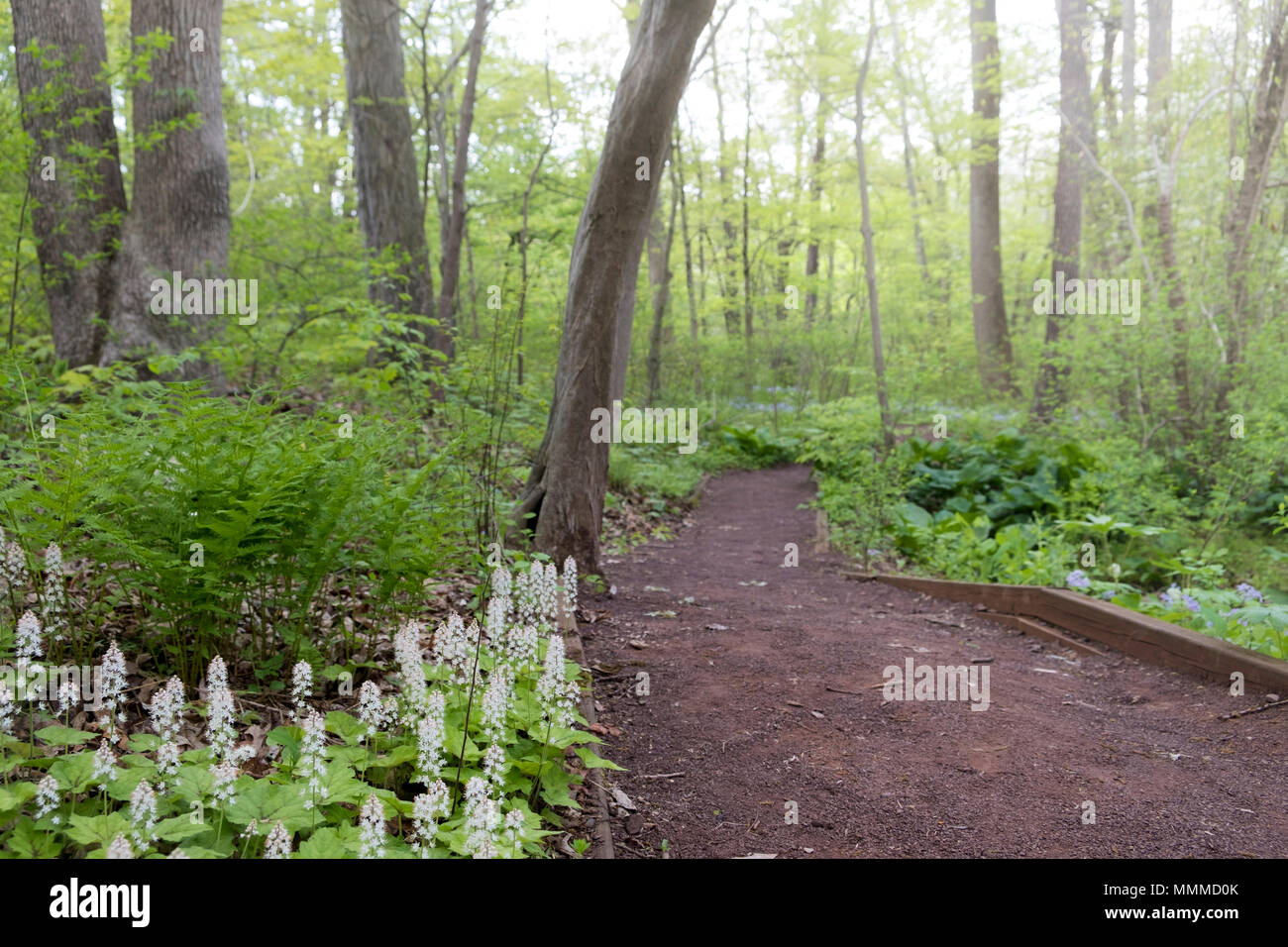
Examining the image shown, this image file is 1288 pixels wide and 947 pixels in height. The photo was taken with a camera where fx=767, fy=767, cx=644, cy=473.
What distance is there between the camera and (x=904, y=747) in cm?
313

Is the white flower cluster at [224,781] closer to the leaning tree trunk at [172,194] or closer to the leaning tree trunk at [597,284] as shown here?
the leaning tree trunk at [597,284]

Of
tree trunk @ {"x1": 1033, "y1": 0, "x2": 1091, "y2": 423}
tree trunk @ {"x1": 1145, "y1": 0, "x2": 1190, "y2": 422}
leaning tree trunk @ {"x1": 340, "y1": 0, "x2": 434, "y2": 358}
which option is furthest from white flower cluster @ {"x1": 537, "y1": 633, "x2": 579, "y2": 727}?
tree trunk @ {"x1": 1033, "y1": 0, "x2": 1091, "y2": 423}

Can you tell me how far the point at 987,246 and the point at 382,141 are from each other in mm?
11616

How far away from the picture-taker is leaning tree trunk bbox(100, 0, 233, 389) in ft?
20.6

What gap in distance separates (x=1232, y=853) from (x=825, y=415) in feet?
31.2

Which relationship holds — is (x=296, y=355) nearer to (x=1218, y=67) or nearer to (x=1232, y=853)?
(x=1232, y=853)

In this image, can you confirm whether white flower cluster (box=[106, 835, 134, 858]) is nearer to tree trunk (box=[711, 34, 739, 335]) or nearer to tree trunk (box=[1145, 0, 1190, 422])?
tree trunk (box=[1145, 0, 1190, 422])

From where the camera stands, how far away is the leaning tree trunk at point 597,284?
5.23 meters

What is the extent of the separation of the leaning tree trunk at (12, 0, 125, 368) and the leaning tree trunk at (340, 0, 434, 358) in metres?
3.25

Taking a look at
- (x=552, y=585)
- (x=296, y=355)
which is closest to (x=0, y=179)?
(x=296, y=355)

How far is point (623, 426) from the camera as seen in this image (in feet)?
36.5

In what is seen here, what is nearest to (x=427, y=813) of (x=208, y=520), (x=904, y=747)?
(x=208, y=520)

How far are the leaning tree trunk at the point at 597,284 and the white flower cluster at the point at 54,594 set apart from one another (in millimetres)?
2755

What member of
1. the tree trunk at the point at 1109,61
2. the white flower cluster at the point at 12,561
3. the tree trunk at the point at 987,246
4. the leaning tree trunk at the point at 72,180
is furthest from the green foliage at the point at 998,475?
the tree trunk at the point at 1109,61
